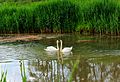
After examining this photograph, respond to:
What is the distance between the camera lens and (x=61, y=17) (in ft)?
54.2

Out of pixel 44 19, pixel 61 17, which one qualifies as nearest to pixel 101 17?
pixel 61 17

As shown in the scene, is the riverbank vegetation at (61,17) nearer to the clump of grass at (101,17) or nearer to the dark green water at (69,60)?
the clump of grass at (101,17)

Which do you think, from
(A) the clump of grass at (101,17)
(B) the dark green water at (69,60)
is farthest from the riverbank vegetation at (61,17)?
(B) the dark green water at (69,60)

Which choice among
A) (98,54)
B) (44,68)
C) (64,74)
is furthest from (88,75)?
(98,54)

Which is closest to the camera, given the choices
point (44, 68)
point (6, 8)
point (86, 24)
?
point (44, 68)

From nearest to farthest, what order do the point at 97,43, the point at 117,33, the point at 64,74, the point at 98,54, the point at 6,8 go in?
the point at 64,74, the point at 98,54, the point at 97,43, the point at 117,33, the point at 6,8

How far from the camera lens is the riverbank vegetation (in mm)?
15266

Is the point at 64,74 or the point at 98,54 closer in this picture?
the point at 64,74

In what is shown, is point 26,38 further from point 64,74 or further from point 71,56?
point 64,74

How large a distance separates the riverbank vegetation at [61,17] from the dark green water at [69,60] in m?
1.23

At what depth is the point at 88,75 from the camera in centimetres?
810

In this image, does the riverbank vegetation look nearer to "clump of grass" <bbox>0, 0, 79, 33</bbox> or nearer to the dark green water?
"clump of grass" <bbox>0, 0, 79, 33</bbox>

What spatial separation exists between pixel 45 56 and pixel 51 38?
407 cm

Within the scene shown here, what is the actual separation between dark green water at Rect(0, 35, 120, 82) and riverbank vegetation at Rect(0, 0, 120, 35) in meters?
1.23
